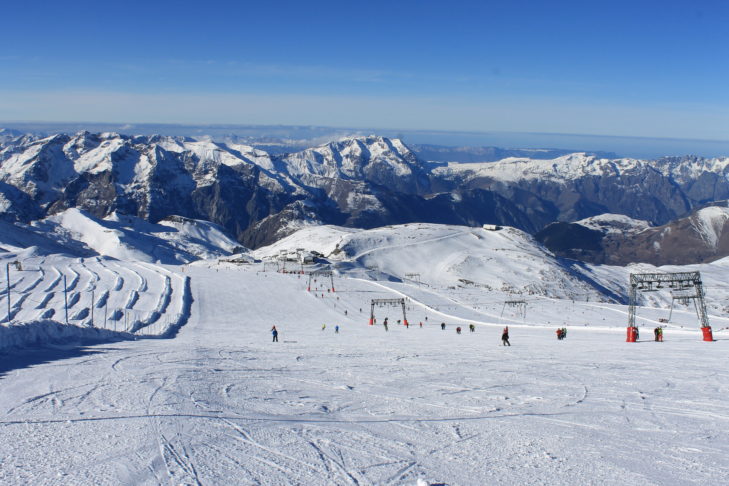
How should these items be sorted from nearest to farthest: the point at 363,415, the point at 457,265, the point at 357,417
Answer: the point at 357,417 → the point at 363,415 → the point at 457,265

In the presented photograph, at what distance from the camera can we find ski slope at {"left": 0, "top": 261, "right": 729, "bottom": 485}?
413 inches

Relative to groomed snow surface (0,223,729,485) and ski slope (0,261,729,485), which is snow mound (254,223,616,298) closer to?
groomed snow surface (0,223,729,485)

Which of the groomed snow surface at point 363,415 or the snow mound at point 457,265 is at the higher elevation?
the groomed snow surface at point 363,415

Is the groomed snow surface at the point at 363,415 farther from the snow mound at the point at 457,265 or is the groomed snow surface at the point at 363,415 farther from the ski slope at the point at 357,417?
the snow mound at the point at 457,265

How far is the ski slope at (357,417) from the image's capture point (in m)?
10.5

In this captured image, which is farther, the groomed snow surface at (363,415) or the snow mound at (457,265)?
the snow mound at (457,265)

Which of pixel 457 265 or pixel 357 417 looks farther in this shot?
pixel 457 265

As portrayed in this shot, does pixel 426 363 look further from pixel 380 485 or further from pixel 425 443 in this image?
pixel 380 485

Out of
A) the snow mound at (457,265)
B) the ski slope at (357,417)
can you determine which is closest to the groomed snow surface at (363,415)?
the ski slope at (357,417)

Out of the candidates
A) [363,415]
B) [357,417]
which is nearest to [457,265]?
[363,415]

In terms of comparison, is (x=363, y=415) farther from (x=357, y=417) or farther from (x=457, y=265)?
(x=457, y=265)

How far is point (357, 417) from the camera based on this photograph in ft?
47.1

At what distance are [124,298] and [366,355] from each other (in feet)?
171

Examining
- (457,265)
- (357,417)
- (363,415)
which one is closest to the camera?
(357,417)
